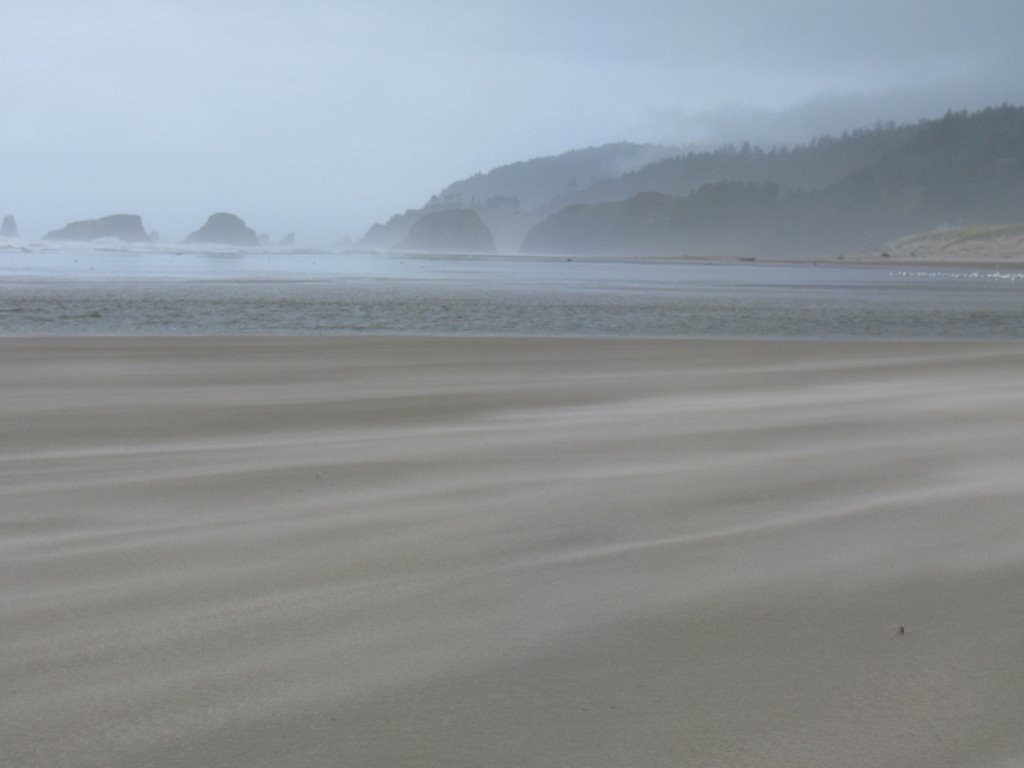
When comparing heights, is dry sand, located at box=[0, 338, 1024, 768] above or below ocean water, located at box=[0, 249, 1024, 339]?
below

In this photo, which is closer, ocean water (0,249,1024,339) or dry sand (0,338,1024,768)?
dry sand (0,338,1024,768)

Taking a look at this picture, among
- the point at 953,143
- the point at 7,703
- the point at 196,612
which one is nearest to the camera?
the point at 7,703

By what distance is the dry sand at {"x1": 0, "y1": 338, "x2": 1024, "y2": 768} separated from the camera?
2143 mm

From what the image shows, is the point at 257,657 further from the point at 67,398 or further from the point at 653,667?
the point at 67,398

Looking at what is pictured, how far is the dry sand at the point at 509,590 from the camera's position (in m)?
2.14

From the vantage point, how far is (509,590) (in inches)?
120

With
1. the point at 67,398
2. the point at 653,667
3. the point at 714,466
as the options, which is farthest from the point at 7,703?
the point at 67,398

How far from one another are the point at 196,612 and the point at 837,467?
3.32m

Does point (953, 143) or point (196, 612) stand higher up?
point (953, 143)

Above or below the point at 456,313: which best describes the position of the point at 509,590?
below

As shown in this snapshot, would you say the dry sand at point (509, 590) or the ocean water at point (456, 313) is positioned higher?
the ocean water at point (456, 313)

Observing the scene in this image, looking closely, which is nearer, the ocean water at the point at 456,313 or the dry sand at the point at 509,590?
the dry sand at the point at 509,590

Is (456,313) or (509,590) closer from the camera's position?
(509,590)

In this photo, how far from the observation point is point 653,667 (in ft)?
8.14
